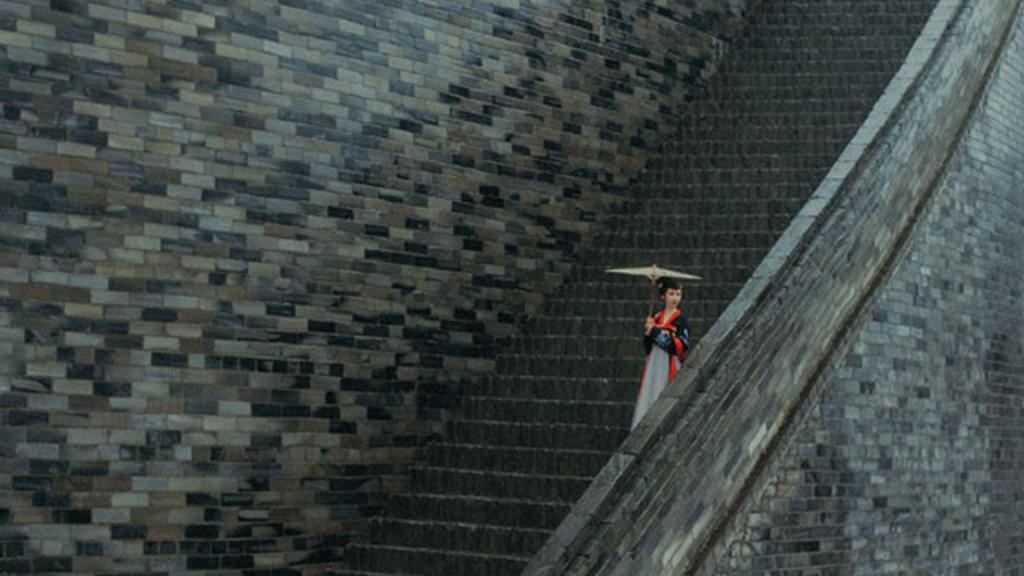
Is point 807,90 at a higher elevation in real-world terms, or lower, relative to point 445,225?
higher

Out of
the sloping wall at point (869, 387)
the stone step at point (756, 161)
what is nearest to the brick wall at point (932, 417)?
the sloping wall at point (869, 387)

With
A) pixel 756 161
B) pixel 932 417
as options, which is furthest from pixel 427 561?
pixel 756 161

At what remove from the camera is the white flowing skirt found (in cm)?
976

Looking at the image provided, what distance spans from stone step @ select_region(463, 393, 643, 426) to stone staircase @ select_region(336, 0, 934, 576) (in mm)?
11

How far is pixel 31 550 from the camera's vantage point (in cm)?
884

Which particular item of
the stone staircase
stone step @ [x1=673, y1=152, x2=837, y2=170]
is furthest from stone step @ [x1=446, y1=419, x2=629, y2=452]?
stone step @ [x1=673, y1=152, x2=837, y2=170]

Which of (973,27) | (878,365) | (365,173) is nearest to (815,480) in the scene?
(878,365)

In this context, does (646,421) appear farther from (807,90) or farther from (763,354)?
(807,90)

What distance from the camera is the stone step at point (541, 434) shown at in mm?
10422

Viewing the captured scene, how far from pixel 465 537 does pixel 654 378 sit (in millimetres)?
1651

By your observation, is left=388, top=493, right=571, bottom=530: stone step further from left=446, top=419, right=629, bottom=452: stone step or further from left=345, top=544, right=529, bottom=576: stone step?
left=446, top=419, right=629, bottom=452: stone step

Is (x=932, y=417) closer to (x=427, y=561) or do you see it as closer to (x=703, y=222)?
(x=703, y=222)

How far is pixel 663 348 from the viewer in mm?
9766

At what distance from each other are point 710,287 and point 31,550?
5.63m
